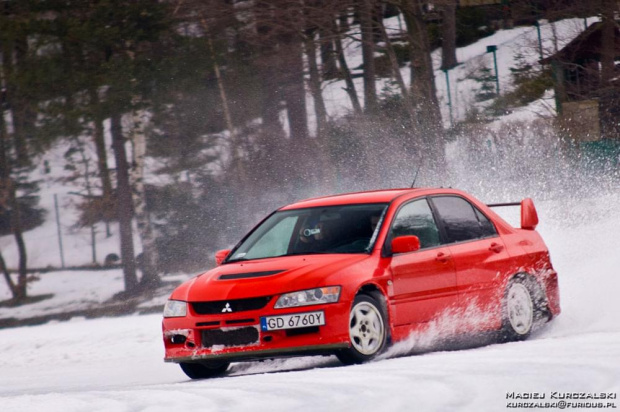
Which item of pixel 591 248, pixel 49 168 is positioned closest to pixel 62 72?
pixel 49 168

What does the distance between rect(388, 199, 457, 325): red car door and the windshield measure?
0.21 meters

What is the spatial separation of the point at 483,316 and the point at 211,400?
3.41 metres

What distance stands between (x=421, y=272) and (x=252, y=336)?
1454mm

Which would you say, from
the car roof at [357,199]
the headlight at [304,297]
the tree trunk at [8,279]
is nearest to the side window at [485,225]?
the car roof at [357,199]

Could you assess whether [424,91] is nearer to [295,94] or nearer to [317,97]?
[317,97]

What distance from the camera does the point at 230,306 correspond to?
746 cm

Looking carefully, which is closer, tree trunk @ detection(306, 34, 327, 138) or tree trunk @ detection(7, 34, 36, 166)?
tree trunk @ detection(7, 34, 36, 166)

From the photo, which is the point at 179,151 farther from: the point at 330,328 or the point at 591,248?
the point at 330,328

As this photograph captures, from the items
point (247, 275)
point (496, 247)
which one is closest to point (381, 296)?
point (247, 275)

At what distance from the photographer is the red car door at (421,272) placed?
7836mm

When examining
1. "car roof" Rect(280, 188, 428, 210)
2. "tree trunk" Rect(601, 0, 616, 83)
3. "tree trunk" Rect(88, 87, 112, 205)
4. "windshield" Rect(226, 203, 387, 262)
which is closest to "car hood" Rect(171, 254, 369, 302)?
"windshield" Rect(226, 203, 387, 262)

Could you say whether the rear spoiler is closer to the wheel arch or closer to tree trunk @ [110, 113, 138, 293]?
the wheel arch

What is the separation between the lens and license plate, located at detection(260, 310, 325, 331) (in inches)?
284

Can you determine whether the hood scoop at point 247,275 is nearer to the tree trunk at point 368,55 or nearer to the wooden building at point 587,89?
the tree trunk at point 368,55
